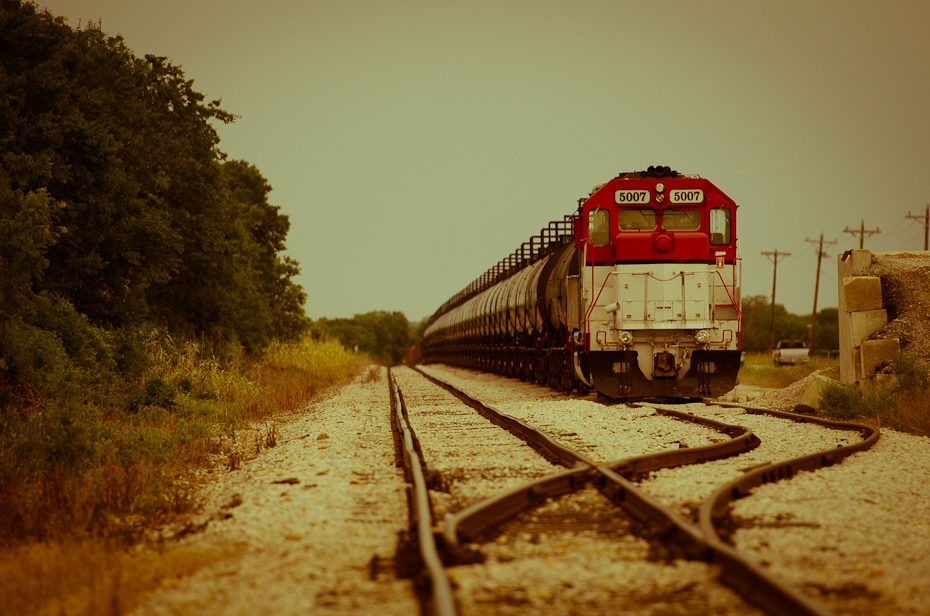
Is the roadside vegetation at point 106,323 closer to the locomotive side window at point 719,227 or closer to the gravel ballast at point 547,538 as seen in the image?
the gravel ballast at point 547,538

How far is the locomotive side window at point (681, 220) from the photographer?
1522cm

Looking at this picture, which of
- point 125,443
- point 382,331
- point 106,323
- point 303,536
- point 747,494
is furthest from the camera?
point 382,331

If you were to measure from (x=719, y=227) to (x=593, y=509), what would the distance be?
1021 cm

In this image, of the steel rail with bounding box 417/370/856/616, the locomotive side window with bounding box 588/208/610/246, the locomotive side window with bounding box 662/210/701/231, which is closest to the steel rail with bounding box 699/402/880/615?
the steel rail with bounding box 417/370/856/616

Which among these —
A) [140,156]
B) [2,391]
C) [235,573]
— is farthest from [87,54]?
[235,573]

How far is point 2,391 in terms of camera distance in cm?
1143

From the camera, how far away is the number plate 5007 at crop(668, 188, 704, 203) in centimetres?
1521

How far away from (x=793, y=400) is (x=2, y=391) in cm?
1356

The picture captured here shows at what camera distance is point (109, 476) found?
7.43 meters

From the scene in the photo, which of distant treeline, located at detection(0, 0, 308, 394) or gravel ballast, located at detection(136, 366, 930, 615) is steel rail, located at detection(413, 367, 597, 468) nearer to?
gravel ballast, located at detection(136, 366, 930, 615)

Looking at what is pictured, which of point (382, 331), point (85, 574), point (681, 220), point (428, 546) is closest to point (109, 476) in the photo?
point (85, 574)

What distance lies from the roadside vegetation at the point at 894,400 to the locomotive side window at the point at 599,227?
4449 millimetres

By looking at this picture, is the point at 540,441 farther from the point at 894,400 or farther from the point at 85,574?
the point at 894,400

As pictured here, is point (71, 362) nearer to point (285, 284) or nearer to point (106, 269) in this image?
point (106, 269)
